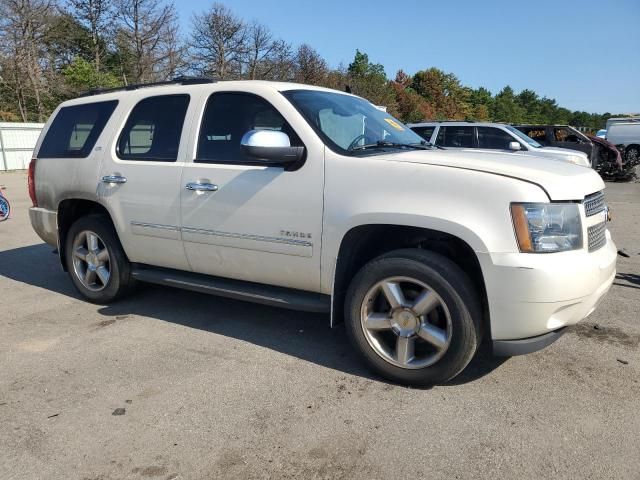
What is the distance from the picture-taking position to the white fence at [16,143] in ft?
69.4

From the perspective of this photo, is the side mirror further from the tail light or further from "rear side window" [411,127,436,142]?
"rear side window" [411,127,436,142]

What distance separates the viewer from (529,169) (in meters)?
3.10

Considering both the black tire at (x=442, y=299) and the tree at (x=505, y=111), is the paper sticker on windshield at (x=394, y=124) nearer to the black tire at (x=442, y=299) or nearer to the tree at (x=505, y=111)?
the black tire at (x=442, y=299)

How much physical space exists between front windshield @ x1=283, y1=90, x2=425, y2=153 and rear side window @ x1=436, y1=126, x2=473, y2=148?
8283 millimetres

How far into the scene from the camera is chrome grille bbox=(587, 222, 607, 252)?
3160 millimetres

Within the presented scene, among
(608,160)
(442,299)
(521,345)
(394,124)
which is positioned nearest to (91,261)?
(394,124)

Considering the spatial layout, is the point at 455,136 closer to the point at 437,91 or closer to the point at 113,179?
the point at 113,179

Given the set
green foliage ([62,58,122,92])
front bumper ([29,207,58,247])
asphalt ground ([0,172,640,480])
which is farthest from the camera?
green foliage ([62,58,122,92])

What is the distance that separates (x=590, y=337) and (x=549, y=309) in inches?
58.1

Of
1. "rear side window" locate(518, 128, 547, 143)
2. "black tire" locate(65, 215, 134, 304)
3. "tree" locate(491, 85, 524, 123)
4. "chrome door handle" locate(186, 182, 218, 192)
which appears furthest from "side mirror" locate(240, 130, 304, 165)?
"tree" locate(491, 85, 524, 123)

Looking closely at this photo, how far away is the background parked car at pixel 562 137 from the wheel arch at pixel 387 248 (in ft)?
46.6

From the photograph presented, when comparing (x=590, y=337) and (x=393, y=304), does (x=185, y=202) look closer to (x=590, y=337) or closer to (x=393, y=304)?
(x=393, y=304)

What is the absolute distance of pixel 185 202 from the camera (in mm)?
4086

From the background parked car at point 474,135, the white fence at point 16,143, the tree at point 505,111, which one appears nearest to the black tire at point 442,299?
the background parked car at point 474,135
